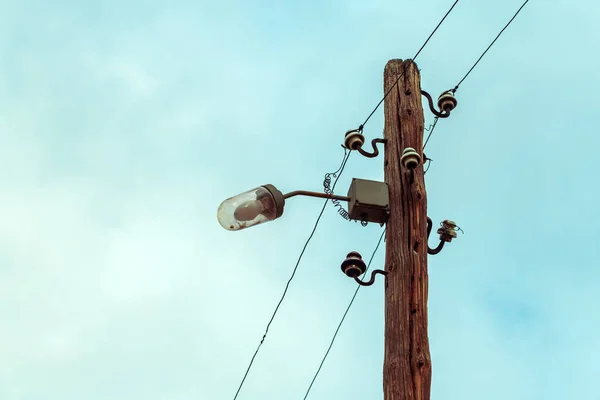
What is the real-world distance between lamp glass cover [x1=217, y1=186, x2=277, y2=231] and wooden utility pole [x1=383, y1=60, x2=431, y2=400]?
741mm

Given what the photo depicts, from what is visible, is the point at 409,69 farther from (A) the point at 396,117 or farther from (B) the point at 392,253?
(B) the point at 392,253

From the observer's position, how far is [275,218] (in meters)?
5.47

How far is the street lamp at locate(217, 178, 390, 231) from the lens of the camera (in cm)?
534

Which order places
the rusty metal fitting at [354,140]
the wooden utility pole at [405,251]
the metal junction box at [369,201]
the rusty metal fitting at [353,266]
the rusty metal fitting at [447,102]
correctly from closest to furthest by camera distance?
the wooden utility pole at [405,251] < the rusty metal fitting at [353,266] < the metal junction box at [369,201] < the rusty metal fitting at [354,140] < the rusty metal fitting at [447,102]

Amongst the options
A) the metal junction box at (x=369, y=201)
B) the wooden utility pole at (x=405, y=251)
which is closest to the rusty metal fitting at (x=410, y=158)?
the wooden utility pole at (x=405, y=251)

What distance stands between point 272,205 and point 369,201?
1.93ft

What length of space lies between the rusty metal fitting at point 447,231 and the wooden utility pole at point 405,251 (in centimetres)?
22

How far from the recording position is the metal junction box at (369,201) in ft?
17.8

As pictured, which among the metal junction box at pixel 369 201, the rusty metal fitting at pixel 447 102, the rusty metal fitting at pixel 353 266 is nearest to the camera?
the rusty metal fitting at pixel 353 266

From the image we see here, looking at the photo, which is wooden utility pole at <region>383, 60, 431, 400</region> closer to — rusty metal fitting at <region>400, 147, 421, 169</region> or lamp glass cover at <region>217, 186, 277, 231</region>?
rusty metal fitting at <region>400, 147, 421, 169</region>

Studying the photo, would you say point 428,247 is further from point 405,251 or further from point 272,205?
point 272,205

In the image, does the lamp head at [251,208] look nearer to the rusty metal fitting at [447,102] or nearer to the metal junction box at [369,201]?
the metal junction box at [369,201]

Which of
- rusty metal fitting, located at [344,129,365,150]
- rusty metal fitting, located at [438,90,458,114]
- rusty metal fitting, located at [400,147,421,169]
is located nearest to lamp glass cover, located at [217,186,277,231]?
rusty metal fitting, located at [344,129,365,150]

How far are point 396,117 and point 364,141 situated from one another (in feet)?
0.86
